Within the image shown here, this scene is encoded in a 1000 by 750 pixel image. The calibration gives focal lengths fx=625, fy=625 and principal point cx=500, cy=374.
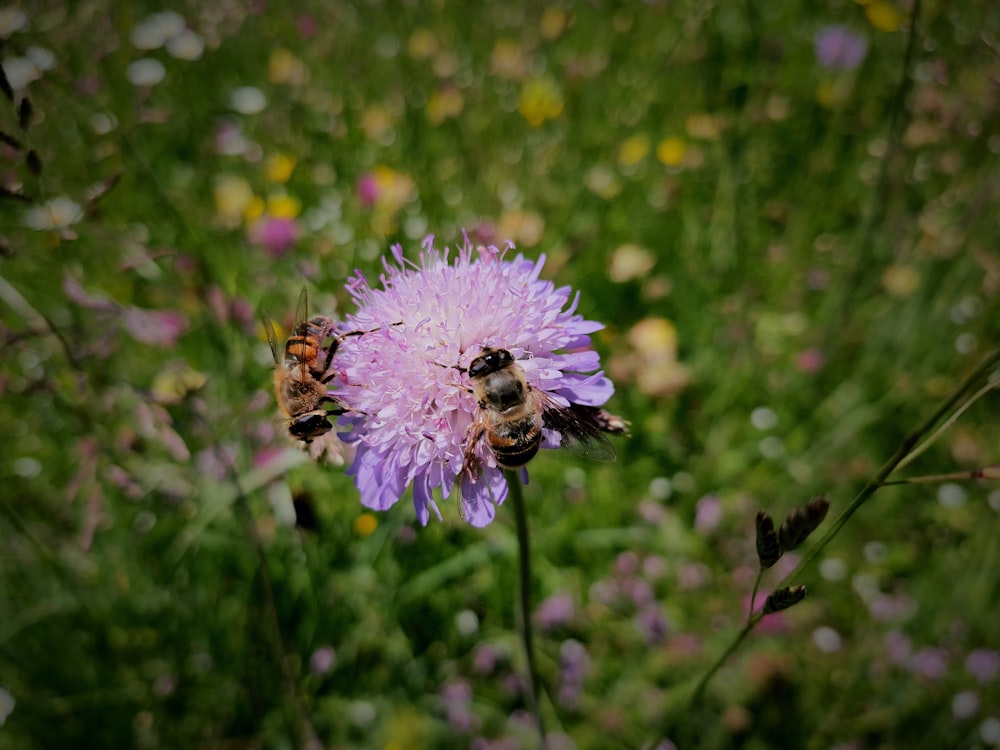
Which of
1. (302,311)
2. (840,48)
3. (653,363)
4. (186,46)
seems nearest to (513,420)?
(302,311)

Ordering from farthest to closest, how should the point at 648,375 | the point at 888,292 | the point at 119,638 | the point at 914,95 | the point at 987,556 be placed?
the point at 914,95
the point at 888,292
the point at 648,375
the point at 119,638
the point at 987,556

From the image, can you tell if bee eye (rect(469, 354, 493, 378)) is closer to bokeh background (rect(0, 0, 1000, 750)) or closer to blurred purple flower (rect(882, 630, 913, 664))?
bokeh background (rect(0, 0, 1000, 750))

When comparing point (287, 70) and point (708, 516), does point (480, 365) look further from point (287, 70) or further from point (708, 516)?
point (287, 70)

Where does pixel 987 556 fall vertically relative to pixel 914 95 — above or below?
below

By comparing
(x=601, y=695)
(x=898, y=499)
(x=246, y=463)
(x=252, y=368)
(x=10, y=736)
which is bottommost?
(x=601, y=695)

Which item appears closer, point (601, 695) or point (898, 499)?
point (601, 695)

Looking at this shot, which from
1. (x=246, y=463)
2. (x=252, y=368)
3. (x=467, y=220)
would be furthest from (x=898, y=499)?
(x=252, y=368)

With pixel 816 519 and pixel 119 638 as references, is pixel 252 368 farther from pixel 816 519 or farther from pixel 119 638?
pixel 816 519
